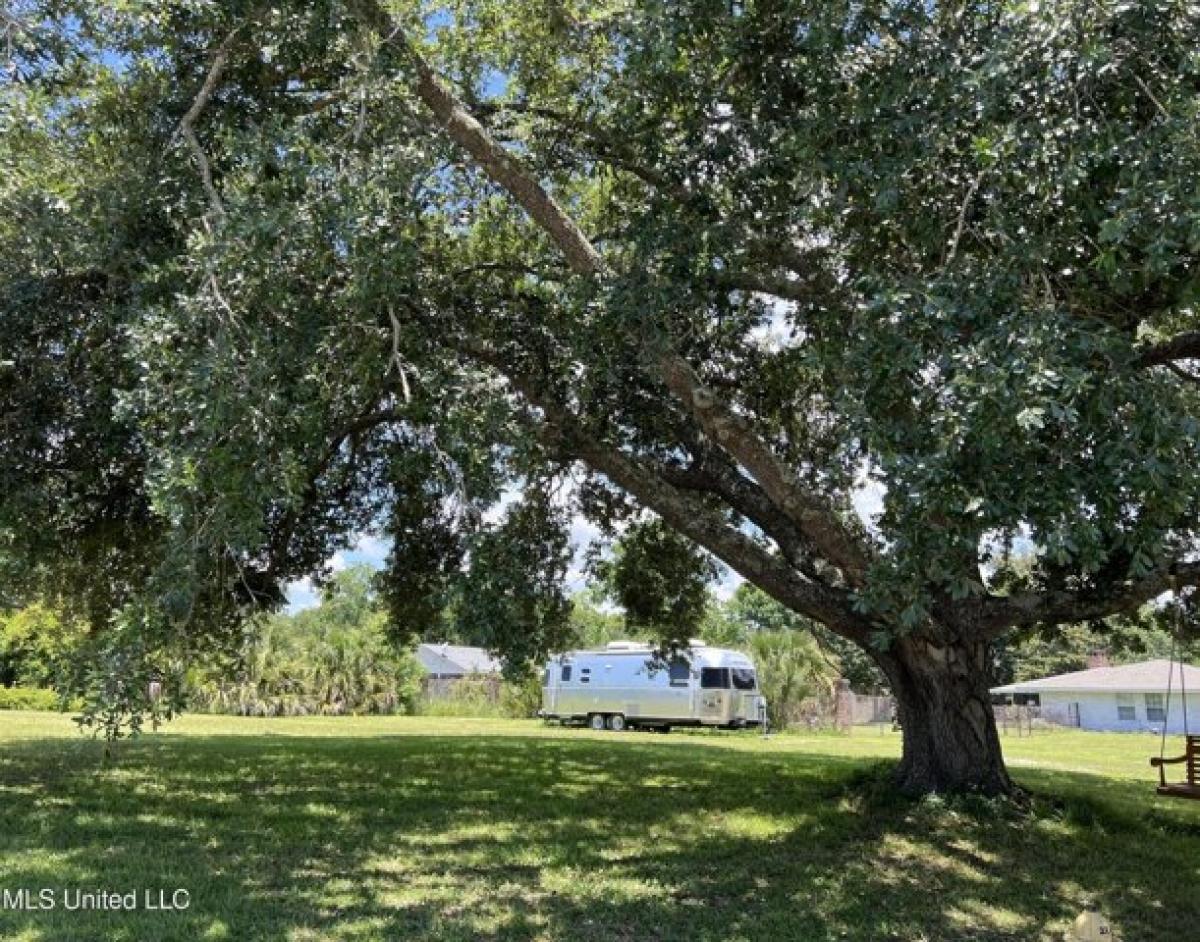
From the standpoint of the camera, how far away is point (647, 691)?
88.5 ft

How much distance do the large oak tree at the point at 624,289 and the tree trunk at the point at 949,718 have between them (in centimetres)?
3

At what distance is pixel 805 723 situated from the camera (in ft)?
94.4

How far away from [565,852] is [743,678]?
64.5ft

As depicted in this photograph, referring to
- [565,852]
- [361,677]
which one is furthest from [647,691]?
[565,852]

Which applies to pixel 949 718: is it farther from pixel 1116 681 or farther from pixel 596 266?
pixel 1116 681

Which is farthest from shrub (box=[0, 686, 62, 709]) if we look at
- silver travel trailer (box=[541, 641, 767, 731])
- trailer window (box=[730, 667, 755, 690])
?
trailer window (box=[730, 667, 755, 690])

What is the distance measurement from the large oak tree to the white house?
2985 centimetres

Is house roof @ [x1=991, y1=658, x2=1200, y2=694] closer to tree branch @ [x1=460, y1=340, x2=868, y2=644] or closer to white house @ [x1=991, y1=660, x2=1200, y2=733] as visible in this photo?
white house @ [x1=991, y1=660, x2=1200, y2=733]

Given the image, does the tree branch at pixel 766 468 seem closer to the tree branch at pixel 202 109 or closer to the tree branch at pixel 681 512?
the tree branch at pixel 681 512

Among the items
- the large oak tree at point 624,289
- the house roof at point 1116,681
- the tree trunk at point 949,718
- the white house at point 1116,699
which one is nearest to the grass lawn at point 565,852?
the tree trunk at point 949,718

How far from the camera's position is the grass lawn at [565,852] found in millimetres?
5809

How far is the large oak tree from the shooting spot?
181 inches

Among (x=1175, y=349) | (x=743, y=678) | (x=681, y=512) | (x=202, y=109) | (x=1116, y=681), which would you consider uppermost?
(x=202, y=109)

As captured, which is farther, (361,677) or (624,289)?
(361,677)
